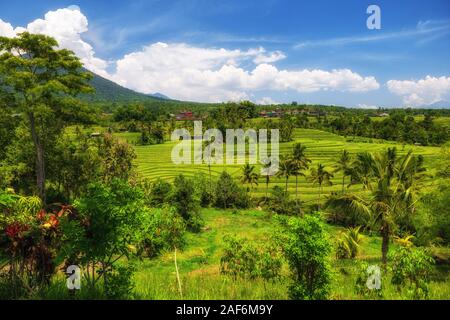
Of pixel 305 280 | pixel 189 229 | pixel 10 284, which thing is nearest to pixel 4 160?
pixel 189 229

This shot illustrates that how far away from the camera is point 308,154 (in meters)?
84.8

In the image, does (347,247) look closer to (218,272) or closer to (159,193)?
(218,272)

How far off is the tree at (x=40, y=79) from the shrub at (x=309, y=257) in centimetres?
1912

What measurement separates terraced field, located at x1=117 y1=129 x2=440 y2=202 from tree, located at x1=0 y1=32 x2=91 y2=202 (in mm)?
34228

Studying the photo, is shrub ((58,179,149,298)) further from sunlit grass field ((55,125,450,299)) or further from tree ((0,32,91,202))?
tree ((0,32,91,202))

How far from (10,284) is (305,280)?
570 cm

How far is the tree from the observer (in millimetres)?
21703

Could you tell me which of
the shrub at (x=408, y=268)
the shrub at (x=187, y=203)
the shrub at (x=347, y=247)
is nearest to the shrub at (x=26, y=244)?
the shrub at (x=408, y=268)

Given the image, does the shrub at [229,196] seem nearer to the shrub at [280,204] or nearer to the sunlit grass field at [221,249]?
the sunlit grass field at [221,249]

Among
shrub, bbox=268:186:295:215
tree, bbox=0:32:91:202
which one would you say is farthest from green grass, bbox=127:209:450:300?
tree, bbox=0:32:91:202

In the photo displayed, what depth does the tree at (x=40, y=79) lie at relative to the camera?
21.7m

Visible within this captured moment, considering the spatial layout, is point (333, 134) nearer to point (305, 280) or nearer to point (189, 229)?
point (189, 229)

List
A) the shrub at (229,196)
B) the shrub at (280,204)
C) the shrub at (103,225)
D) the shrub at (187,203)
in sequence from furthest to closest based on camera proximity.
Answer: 1. the shrub at (229,196)
2. the shrub at (280,204)
3. the shrub at (187,203)
4. the shrub at (103,225)

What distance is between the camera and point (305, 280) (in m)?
7.64
